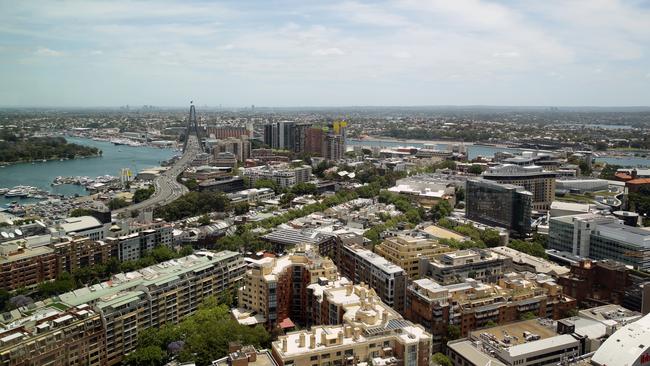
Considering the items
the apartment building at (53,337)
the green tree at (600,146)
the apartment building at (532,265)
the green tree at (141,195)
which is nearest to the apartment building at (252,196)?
the green tree at (141,195)

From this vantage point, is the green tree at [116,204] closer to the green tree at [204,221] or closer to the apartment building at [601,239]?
the green tree at [204,221]

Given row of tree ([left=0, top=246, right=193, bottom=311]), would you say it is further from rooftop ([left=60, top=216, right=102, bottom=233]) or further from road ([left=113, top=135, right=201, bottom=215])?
road ([left=113, top=135, right=201, bottom=215])

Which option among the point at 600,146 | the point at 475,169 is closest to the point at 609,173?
the point at 475,169

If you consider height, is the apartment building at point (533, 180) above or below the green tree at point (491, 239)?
above

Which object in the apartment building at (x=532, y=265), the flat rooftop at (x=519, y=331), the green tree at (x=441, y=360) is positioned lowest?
the green tree at (x=441, y=360)

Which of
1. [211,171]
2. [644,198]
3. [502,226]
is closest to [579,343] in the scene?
[502,226]

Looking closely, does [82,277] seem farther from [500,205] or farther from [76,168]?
[76,168]

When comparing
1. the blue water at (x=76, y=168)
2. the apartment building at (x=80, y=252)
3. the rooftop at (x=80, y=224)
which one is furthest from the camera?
the blue water at (x=76, y=168)
